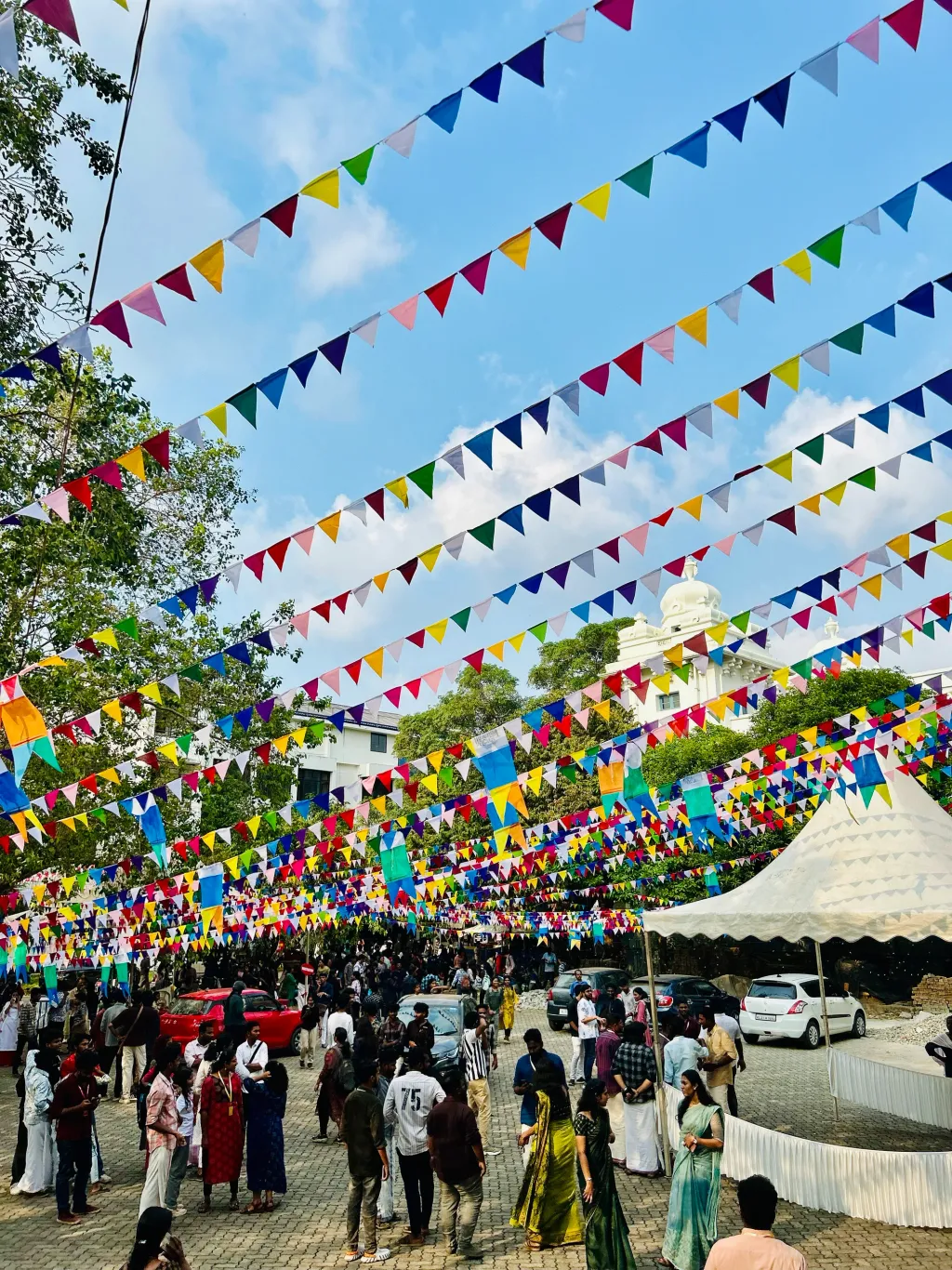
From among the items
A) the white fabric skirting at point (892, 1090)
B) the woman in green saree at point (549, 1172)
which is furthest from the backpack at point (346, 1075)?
the white fabric skirting at point (892, 1090)

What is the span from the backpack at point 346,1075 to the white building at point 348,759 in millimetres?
39786

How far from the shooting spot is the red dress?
27.5 feet

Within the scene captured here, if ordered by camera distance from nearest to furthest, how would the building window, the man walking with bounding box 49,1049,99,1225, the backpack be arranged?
the man walking with bounding box 49,1049,99,1225 < the backpack < the building window

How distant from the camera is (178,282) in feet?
18.5

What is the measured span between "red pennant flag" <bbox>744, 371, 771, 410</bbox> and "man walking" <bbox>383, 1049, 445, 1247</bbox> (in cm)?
577

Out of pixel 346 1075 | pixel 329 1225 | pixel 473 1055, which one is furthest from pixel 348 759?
pixel 329 1225

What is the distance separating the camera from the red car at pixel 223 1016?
16.5 metres

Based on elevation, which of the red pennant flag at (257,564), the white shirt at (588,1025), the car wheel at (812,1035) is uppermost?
the red pennant flag at (257,564)

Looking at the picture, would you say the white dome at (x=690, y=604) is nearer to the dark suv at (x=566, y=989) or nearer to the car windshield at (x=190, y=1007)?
the dark suv at (x=566, y=989)

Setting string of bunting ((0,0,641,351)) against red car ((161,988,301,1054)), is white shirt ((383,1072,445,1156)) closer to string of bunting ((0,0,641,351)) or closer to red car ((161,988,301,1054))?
string of bunting ((0,0,641,351))

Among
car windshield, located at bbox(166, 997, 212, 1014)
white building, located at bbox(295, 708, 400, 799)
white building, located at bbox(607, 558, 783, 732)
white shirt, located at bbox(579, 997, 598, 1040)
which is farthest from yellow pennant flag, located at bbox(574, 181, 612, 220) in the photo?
white building, located at bbox(295, 708, 400, 799)

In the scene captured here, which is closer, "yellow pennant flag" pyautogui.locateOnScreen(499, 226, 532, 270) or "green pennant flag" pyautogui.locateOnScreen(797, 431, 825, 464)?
"yellow pennant flag" pyautogui.locateOnScreen(499, 226, 532, 270)

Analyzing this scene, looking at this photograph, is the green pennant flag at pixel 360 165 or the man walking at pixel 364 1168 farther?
the man walking at pixel 364 1168

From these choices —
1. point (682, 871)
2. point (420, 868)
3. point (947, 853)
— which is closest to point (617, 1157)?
point (947, 853)
